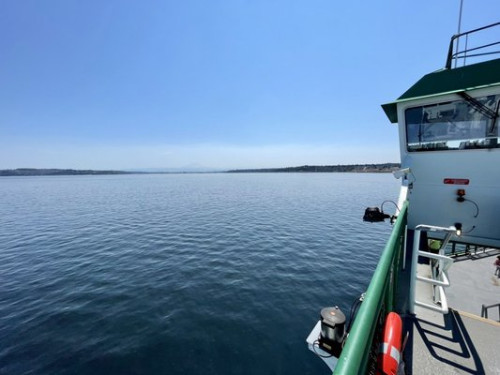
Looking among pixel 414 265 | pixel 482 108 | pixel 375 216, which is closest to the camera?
pixel 414 265

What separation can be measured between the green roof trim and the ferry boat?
2cm

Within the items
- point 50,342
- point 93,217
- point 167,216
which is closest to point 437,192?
point 50,342

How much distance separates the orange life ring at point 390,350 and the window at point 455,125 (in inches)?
272

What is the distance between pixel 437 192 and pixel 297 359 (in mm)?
6781

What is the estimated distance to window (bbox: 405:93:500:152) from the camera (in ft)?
21.4

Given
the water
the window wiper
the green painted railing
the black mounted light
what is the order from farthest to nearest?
the black mounted light, the window wiper, the water, the green painted railing

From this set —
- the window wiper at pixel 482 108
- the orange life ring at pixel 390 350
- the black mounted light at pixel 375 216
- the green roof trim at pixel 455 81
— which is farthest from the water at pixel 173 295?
the green roof trim at pixel 455 81

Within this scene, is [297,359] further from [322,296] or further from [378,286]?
[378,286]

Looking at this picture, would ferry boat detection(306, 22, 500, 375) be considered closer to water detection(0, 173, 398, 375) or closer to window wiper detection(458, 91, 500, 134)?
window wiper detection(458, 91, 500, 134)

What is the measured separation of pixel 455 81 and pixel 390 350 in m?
8.13

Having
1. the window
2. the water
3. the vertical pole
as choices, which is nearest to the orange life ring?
the vertical pole

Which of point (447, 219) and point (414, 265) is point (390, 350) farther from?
point (447, 219)

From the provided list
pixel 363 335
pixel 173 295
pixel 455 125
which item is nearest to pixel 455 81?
pixel 455 125

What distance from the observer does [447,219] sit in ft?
24.8
